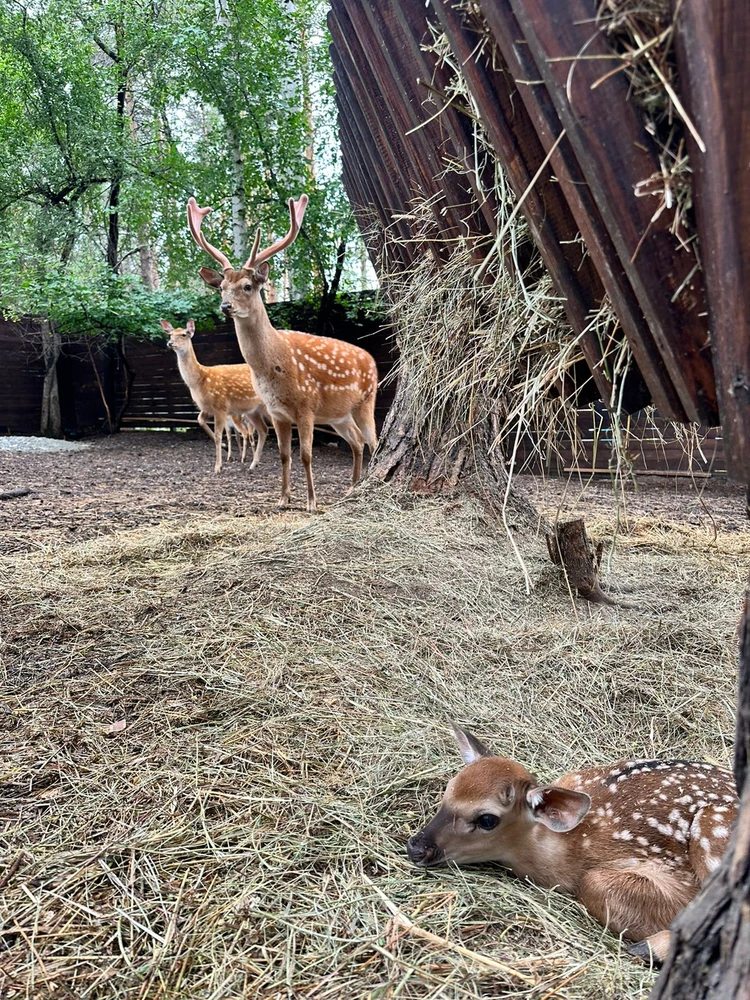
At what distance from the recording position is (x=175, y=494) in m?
7.77

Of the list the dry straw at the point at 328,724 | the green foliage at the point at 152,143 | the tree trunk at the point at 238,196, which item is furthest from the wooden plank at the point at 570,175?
the tree trunk at the point at 238,196

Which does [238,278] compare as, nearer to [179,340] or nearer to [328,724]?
[179,340]

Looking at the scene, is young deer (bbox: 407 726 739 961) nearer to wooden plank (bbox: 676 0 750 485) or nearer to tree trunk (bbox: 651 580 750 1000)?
tree trunk (bbox: 651 580 750 1000)

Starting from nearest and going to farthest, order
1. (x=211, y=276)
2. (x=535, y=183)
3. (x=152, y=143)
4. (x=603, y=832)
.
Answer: (x=535, y=183) → (x=603, y=832) → (x=211, y=276) → (x=152, y=143)

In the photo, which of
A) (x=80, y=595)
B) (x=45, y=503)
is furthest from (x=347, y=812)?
(x=45, y=503)

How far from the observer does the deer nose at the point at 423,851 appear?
1940 millimetres

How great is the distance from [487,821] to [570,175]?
5.51 feet

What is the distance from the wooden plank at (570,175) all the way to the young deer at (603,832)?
1.24 meters

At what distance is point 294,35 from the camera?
39.5 ft

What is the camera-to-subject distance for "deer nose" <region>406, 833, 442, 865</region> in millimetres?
1940

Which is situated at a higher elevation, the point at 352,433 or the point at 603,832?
the point at 352,433

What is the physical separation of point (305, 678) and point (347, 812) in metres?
0.91

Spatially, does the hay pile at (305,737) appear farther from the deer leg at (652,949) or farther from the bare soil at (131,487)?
the bare soil at (131,487)

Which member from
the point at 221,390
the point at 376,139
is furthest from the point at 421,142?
the point at 221,390
